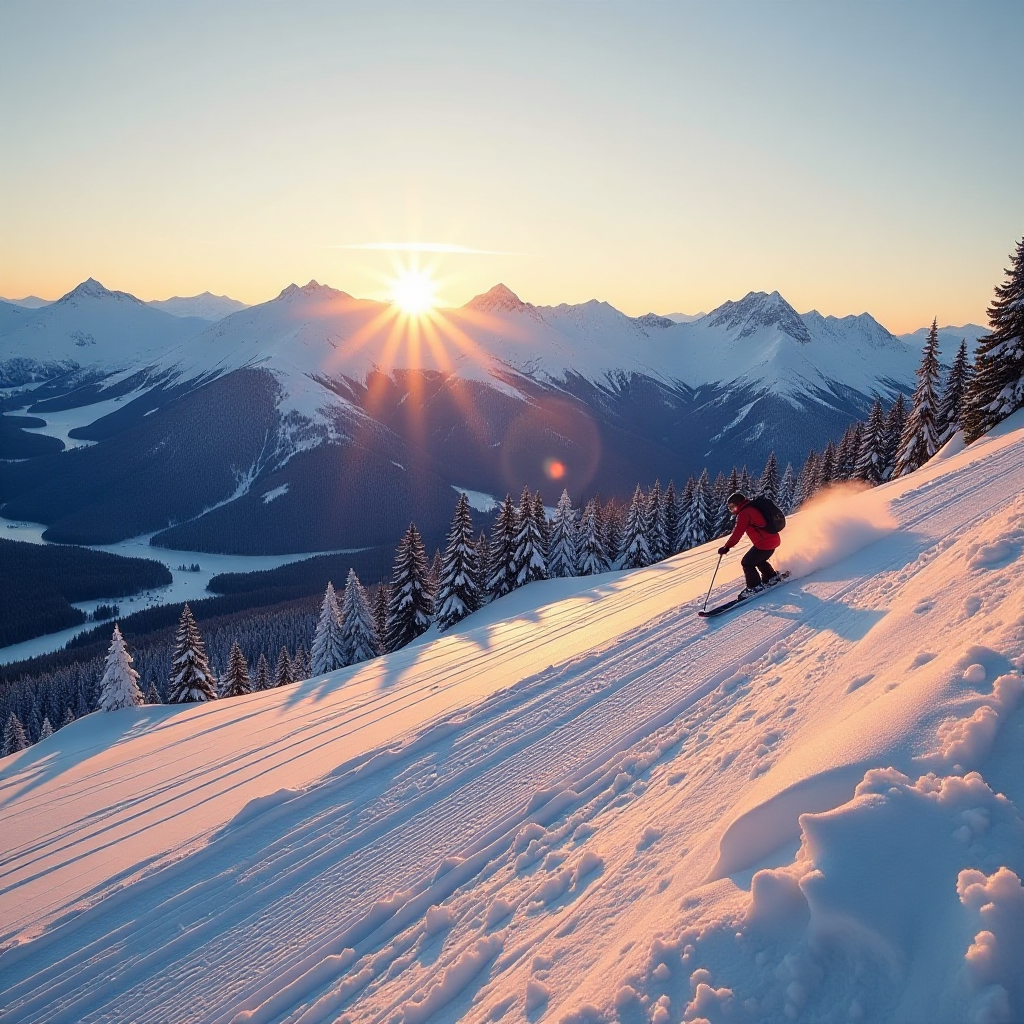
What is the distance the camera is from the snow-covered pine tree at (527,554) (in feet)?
113

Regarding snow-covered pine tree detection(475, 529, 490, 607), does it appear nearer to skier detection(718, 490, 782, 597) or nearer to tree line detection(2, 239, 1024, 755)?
tree line detection(2, 239, 1024, 755)

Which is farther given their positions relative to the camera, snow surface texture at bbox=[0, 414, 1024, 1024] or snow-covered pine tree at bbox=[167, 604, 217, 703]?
snow-covered pine tree at bbox=[167, 604, 217, 703]

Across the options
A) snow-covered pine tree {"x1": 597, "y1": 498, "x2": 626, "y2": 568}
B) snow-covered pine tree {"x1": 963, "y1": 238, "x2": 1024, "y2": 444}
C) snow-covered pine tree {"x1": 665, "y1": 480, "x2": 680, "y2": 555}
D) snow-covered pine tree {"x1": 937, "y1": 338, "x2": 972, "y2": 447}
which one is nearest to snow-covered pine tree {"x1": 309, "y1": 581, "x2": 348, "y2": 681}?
snow-covered pine tree {"x1": 597, "y1": 498, "x2": 626, "y2": 568}

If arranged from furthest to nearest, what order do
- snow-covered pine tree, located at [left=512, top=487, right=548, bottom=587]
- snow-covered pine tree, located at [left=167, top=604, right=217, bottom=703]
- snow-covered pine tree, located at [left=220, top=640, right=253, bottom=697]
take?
snow-covered pine tree, located at [left=512, top=487, right=548, bottom=587] → snow-covered pine tree, located at [left=220, top=640, right=253, bottom=697] → snow-covered pine tree, located at [left=167, top=604, right=217, bottom=703]

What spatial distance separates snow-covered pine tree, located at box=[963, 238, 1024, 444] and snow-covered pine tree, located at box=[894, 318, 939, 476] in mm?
6484

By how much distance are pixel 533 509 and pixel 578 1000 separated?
3297 cm

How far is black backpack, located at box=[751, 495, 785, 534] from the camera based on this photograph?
29.8 ft

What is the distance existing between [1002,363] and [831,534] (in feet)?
72.6

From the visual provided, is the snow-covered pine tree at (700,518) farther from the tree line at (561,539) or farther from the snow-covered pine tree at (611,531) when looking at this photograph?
the snow-covered pine tree at (611,531)

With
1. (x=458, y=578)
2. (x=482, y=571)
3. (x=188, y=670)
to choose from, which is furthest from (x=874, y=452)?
(x=188, y=670)

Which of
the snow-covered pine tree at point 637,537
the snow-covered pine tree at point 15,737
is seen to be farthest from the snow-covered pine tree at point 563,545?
the snow-covered pine tree at point 15,737

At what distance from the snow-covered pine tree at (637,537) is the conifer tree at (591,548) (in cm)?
187

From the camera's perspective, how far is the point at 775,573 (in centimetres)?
938

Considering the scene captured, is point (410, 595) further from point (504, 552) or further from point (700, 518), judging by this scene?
point (700, 518)
